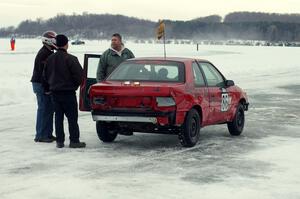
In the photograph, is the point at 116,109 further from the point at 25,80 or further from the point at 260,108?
the point at 25,80

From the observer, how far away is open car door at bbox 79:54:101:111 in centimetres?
992

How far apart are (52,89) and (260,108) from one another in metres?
7.15

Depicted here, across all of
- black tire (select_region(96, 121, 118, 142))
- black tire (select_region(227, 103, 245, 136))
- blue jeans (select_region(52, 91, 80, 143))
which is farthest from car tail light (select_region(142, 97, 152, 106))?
black tire (select_region(227, 103, 245, 136))

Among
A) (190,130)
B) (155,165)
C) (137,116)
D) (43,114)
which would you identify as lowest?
(155,165)

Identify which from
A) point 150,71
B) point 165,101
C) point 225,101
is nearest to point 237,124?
point 225,101

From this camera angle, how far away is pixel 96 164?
7562 millimetres

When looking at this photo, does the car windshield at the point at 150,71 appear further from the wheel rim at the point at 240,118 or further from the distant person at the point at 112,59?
the wheel rim at the point at 240,118

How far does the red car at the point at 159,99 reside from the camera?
8.36m

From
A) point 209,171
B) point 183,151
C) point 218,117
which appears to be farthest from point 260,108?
point 209,171

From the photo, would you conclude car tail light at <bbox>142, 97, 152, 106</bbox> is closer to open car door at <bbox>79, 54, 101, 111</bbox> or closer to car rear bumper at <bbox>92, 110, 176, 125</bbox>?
car rear bumper at <bbox>92, 110, 176, 125</bbox>

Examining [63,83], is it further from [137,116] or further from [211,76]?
[211,76]

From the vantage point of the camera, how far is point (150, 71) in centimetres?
905

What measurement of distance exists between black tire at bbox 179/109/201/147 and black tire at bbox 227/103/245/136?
4.53ft

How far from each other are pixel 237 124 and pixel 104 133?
2.50 m
